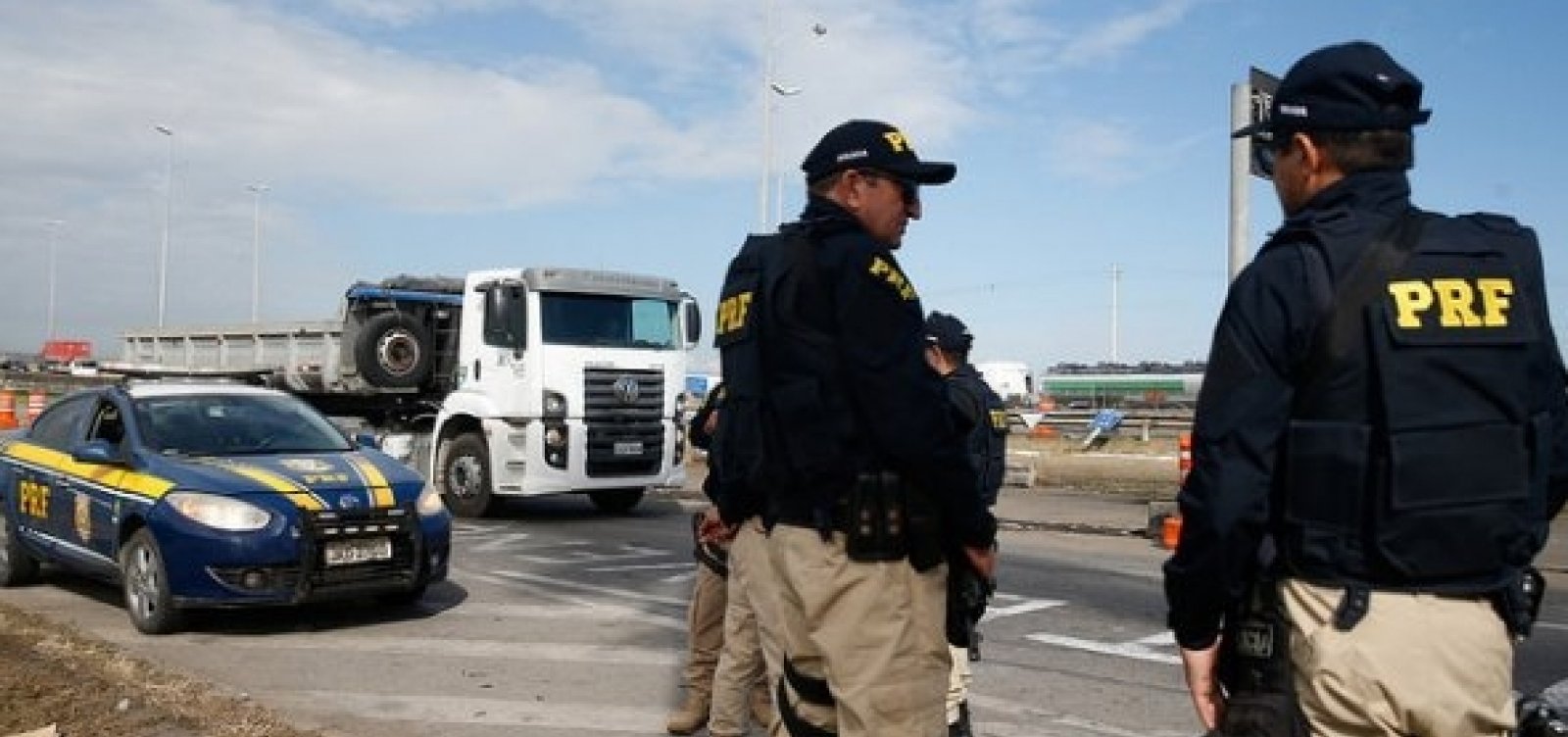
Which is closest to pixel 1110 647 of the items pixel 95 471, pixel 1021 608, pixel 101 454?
pixel 1021 608

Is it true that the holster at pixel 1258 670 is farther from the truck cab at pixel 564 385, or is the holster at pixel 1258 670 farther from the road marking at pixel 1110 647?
the truck cab at pixel 564 385

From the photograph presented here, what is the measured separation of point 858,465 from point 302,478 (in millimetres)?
5493

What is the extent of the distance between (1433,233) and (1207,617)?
82 cm

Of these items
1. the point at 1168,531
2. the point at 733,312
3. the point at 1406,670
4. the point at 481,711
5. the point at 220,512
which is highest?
the point at 733,312

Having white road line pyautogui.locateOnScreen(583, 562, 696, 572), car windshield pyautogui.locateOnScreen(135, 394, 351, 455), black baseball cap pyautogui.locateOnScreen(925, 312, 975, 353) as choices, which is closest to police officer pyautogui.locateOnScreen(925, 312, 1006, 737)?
black baseball cap pyautogui.locateOnScreen(925, 312, 975, 353)

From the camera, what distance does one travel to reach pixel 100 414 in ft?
29.3

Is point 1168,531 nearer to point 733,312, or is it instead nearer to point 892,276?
point 733,312

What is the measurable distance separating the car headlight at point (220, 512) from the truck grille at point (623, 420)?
640 centimetres

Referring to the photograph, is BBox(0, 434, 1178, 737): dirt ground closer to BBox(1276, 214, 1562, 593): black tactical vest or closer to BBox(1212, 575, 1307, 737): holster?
BBox(1212, 575, 1307, 737): holster

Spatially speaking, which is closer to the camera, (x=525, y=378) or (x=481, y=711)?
(x=481, y=711)

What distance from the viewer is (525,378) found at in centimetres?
1370

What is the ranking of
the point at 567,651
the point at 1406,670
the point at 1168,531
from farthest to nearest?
the point at 1168,531, the point at 567,651, the point at 1406,670

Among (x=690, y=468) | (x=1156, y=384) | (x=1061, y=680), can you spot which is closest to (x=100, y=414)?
(x=1061, y=680)

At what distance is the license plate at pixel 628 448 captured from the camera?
46.3ft
